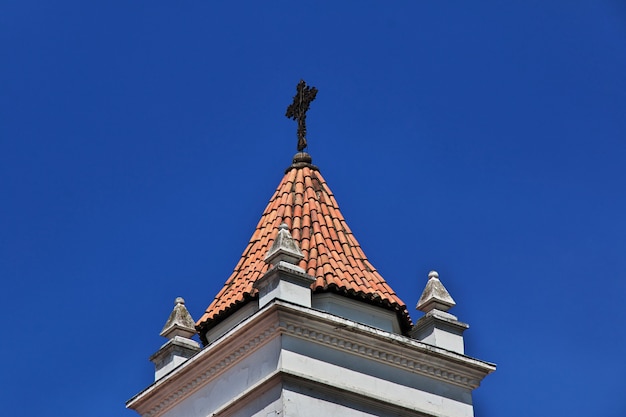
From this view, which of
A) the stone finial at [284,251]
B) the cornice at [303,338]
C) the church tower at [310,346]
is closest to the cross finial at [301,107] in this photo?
the church tower at [310,346]

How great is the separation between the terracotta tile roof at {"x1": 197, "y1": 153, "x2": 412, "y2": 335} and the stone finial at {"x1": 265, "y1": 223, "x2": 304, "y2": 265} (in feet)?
2.06

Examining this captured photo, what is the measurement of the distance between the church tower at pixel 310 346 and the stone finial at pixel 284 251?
0.6 inches

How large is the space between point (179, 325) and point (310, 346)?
2790 mm

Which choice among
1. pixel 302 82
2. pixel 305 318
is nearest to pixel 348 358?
pixel 305 318

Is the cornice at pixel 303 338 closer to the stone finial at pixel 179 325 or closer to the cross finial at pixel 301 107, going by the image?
the stone finial at pixel 179 325

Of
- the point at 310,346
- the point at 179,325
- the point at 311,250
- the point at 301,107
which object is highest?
the point at 301,107

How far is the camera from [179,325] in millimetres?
25281

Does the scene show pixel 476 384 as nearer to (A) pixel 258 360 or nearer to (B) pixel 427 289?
(B) pixel 427 289

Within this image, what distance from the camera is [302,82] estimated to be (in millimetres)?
28234

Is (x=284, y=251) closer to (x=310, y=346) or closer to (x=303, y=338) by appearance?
(x=303, y=338)

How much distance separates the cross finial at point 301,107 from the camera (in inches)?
1096

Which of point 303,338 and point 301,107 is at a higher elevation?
point 301,107

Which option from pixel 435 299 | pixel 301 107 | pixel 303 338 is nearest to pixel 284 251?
pixel 303 338

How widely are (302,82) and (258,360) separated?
656cm
